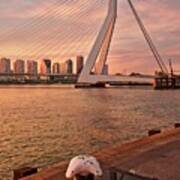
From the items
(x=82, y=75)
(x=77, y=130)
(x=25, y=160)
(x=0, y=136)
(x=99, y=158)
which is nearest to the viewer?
(x=99, y=158)

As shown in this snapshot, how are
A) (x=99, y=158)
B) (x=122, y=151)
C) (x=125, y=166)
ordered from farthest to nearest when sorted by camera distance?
(x=122, y=151), (x=99, y=158), (x=125, y=166)

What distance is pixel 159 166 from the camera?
7.25 metres

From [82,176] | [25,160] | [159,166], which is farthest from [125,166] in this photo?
[25,160]

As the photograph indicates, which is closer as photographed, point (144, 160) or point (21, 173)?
point (21, 173)

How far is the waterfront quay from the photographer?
661cm

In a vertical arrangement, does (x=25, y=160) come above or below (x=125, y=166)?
below

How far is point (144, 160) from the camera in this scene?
25.3 feet

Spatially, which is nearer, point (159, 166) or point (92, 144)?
point (159, 166)

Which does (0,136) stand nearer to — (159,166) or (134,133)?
(134,133)

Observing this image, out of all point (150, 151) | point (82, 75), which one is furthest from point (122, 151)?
point (82, 75)

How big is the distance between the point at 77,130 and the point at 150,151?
40.5 ft

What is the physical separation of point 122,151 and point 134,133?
36.2ft

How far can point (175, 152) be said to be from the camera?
335 inches

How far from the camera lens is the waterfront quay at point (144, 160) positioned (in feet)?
21.7
